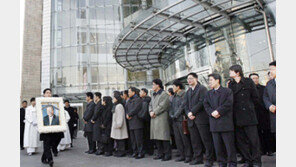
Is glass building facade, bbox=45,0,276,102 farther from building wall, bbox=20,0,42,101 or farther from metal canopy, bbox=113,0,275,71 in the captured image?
building wall, bbox=20,0,42,101

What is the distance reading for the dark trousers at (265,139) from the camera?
19.3 feet

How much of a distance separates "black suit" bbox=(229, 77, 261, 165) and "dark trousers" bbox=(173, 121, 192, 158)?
4.50ft

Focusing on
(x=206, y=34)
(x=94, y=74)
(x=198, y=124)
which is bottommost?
(x=198, y=124)

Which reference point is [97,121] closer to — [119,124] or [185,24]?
[119,124]

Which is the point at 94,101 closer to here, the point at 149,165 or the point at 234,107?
the point at 149,165

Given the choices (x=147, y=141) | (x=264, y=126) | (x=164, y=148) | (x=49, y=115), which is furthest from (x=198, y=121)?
(x=49, y=115)

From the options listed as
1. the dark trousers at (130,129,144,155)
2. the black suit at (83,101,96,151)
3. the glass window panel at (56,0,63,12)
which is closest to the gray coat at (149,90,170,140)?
the dark trousers at (130,129,144,155)

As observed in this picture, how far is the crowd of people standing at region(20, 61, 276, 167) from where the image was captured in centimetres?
467

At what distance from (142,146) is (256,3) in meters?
7.56

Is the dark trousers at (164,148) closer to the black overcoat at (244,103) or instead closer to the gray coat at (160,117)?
the gray coat at (160,117)

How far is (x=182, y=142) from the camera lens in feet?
20.4

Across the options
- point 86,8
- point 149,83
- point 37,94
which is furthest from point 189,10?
point 37,94

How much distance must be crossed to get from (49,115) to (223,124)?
4.41 metres

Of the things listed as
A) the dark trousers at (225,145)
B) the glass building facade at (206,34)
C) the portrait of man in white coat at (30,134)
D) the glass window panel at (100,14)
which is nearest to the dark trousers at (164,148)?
the dark trousers at (225,145)
